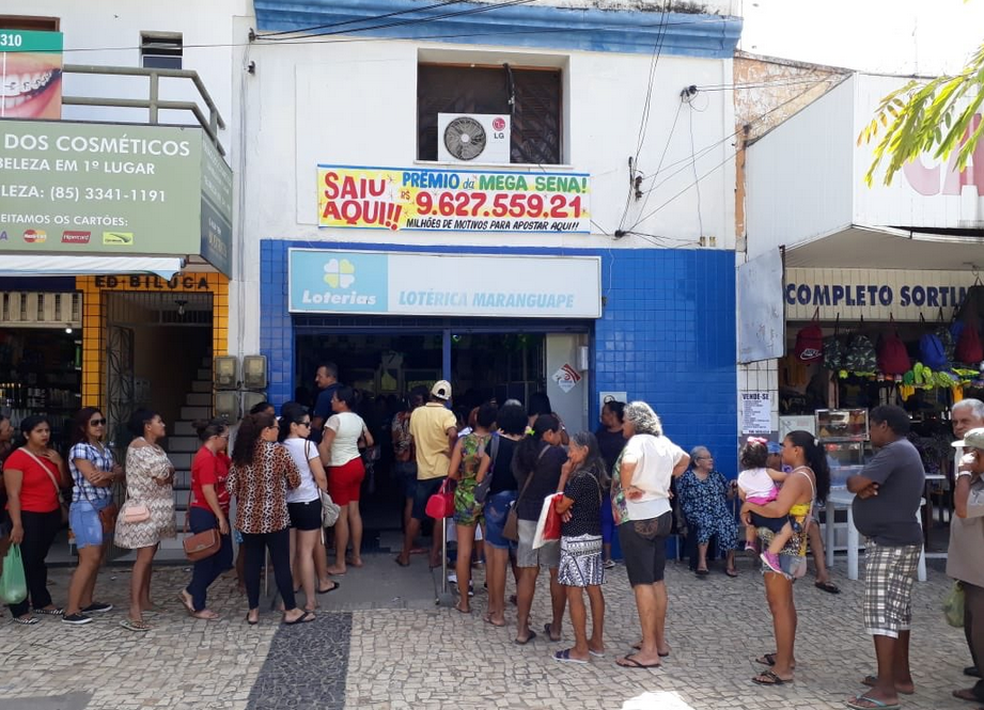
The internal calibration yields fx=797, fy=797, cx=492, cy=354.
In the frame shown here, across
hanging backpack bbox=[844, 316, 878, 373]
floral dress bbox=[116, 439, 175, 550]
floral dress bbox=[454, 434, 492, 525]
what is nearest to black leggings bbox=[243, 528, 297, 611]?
floral dress bbox=[116, 439, 175, 550]

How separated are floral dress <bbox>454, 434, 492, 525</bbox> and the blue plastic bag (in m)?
3.51

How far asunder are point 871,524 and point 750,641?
163cm

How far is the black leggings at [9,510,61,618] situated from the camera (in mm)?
6484

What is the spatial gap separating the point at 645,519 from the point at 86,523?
4.46 metres

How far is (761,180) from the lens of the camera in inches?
351

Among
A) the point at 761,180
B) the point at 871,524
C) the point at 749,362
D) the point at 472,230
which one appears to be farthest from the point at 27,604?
the point at 761,180

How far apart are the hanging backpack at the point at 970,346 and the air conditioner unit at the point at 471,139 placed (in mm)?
5719

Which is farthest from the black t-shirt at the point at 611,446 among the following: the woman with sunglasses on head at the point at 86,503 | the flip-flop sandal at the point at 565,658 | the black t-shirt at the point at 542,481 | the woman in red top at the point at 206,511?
the woman with sunglasses on head at the point at 86,503

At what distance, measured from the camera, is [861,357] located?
9.25 metres

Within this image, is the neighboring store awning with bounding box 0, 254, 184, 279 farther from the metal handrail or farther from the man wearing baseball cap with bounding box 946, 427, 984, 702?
the man wearing baseball cap with bounding box 946, 427, 984, 702

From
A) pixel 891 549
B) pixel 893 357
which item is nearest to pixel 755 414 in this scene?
pixel 893 357

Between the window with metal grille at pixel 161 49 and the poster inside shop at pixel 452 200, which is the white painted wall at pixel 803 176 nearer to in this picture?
the poster inside shop at pixel 452 200

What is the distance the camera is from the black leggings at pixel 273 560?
6344mm

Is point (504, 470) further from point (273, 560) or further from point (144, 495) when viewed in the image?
point (144, 495)
